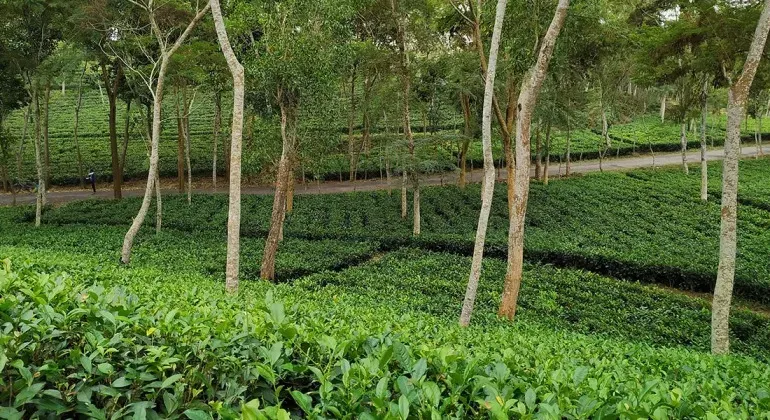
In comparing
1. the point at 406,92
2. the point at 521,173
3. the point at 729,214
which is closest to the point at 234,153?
the point at 521,173

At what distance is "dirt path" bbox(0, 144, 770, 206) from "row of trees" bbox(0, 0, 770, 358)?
5033mm

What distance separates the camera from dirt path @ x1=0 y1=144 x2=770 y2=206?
26797mm

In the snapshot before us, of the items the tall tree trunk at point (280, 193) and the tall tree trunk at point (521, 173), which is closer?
the tall tree trunk at point (521, 173)

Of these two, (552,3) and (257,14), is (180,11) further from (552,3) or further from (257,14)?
(552,3)

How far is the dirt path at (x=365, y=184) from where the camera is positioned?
26797mm

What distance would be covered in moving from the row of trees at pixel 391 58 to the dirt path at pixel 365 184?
5.03m

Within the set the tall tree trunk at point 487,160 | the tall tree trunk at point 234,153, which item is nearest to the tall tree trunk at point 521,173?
the tall tree trunk at point 487,160

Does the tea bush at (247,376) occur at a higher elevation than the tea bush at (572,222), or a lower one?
higher

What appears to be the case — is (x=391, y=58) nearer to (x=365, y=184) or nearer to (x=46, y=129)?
(x=365, y=184)

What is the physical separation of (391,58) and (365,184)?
12643 millimetres

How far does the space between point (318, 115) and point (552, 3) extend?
6636 mm

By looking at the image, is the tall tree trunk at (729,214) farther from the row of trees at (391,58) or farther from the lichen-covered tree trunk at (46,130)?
the lichen-covered tree trunk at (46,130)

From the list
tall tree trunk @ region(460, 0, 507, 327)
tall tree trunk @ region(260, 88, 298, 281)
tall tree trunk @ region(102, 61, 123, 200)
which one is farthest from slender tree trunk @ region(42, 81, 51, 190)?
tall tree trunk @ region(460, 0, 507, 327)

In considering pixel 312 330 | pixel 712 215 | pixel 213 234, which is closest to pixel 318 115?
pixel 213 234
